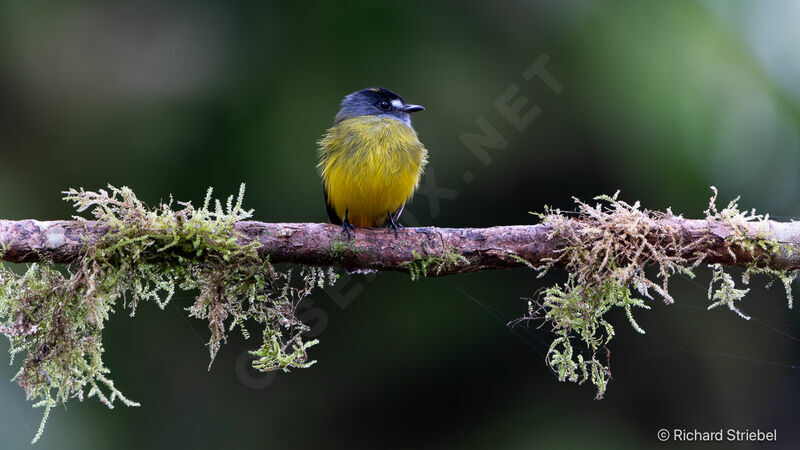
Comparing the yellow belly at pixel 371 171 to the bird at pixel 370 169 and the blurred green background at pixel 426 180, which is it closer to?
the bird at pixel 370 169

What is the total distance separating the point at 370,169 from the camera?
3346mm

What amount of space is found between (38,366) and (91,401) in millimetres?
1984

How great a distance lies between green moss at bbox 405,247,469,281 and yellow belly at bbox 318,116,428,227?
2.56 ft

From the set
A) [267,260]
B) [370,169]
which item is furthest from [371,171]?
[267,260]

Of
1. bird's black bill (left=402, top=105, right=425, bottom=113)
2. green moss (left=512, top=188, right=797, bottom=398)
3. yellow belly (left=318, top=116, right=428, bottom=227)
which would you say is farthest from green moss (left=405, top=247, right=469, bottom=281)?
bird's black bill (left=402, top=105, right=425, bottom=113)

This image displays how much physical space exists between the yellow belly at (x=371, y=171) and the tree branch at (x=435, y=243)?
2.13ft

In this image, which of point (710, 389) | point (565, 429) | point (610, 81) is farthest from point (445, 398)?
point (610, 81)

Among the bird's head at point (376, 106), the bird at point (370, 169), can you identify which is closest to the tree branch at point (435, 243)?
the bird at point (370, 169)

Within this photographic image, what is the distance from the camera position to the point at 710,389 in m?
4.53

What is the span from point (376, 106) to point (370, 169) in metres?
0.62

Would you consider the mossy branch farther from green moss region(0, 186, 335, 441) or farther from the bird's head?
the bird's head

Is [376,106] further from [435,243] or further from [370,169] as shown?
[435,243]

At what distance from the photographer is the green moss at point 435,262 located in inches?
101

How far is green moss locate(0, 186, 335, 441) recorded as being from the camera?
7.92 feet
